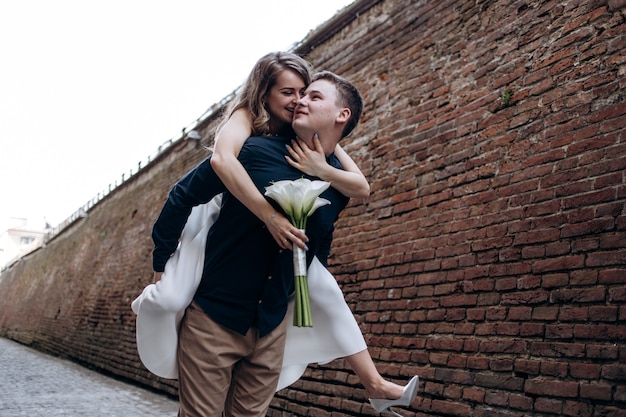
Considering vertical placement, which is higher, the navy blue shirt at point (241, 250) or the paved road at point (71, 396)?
the navy blue shirt at point (241, 250)

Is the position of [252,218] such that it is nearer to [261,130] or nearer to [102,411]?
[261,130]

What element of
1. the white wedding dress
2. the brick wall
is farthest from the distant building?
Answer: the white wedding dress

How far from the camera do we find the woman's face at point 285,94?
6.81 feet

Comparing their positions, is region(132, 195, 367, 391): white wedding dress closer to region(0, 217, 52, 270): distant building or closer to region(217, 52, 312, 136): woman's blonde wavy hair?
region(217, 52, 312, 136): woman's blonde wavy hair

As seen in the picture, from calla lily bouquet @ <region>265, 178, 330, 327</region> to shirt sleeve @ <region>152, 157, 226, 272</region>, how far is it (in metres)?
0.20

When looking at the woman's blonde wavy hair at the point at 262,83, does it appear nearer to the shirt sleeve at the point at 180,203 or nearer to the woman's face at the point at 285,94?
the woman's face at the point at 285,94

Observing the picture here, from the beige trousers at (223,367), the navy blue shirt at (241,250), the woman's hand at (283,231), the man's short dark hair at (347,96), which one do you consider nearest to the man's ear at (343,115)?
the man's short dark hair at (347,96)

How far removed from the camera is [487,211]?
3939mm

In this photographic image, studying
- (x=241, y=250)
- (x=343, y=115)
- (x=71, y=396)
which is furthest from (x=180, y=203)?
(x=71, y=396)

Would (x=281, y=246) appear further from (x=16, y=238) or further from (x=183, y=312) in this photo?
(x=16, y=238)

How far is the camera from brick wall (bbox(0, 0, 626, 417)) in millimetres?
3223

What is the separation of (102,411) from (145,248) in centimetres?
529

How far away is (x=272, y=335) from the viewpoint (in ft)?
6.69

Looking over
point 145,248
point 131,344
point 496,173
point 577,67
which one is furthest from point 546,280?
point 145,248
